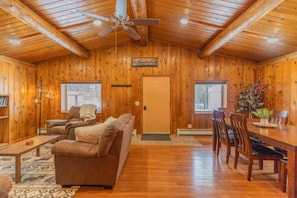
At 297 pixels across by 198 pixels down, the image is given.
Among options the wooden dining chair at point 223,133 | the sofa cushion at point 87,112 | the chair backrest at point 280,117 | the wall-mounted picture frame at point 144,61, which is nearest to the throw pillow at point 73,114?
the sofa cushion at point 87,112

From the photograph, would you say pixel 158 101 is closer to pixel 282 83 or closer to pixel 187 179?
pixel 282 83

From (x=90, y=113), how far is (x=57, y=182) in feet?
10.7

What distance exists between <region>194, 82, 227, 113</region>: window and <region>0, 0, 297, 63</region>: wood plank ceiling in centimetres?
116

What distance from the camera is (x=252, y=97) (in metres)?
6.27

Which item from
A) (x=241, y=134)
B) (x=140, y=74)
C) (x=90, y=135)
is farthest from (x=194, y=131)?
(x=90, y=135)

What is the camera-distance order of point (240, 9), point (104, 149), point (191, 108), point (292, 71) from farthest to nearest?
point (191, 108) → point (292, 71) → point (240, 9) → point (104, 149)

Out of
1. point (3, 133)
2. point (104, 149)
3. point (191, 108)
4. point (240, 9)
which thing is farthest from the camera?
point (191, 108)

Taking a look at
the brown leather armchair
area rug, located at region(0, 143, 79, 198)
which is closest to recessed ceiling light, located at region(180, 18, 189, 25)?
the brown leather armchair

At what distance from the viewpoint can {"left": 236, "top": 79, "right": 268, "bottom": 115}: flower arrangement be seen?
6.25 metres

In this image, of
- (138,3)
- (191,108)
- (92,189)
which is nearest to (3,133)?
(92,189)

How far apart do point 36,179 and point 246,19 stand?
13.8 feet

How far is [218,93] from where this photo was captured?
7.14m

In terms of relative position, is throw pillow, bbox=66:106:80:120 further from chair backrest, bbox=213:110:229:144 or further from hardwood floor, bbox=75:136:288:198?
chair backrest, bbox=213:110:229:144

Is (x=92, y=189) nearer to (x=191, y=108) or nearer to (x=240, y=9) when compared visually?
(x=240, y=9)
